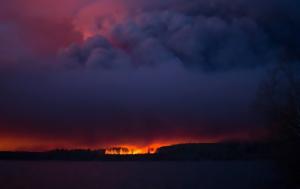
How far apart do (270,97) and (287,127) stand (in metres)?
3.09

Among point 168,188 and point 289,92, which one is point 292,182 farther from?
point 168,188

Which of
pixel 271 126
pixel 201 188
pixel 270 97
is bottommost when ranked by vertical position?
pixel 201 188

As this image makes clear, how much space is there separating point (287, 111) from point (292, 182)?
27.3ft

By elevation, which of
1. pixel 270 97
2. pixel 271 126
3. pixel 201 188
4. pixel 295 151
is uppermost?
pixel 270 97

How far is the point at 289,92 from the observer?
119 ft

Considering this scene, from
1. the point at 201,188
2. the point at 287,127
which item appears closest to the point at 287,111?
the point at 287,127

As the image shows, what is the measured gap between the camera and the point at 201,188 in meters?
86.8

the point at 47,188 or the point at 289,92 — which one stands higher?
the point at 289,92

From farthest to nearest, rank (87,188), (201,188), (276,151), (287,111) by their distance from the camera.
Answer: (87,188)
(201,188)
(276,151)
(287,111)

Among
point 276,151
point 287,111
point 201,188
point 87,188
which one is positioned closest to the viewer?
point 287,111

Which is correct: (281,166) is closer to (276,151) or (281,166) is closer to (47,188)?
(276,151)

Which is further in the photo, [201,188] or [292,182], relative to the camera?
[201,188]

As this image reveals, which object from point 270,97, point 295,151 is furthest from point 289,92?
point 295,151

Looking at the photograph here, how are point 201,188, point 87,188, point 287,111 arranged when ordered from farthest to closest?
point 87,188 → point 201,188 → point 287,111
